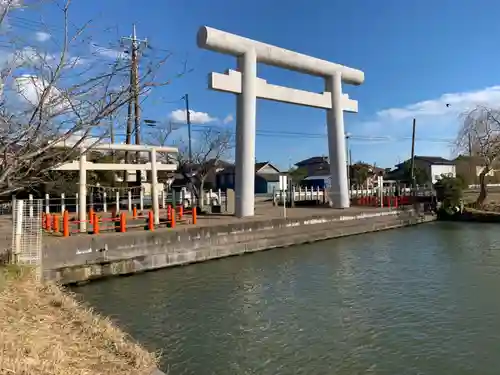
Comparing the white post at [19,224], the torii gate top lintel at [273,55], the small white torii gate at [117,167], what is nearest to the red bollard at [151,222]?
the small white torii gate at [117,167]

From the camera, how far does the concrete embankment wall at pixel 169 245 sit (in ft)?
40.8

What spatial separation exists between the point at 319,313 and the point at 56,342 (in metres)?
5.31

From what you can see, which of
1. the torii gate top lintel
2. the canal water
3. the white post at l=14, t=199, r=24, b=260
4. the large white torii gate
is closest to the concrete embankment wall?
the canal water

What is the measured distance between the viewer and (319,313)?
348 inches

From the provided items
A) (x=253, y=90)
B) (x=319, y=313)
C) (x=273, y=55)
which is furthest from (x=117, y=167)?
(x=319, y=313)

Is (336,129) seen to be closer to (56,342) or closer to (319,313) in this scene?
(319,313)

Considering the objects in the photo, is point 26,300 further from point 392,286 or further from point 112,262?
point 392,286

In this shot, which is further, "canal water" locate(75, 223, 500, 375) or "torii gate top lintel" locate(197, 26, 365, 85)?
"torii gate top lintel" locate(197, 26, 365, 85)

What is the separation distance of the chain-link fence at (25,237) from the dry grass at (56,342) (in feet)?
9.69

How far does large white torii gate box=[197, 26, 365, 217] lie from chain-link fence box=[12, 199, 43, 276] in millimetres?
9587

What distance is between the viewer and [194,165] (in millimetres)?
36844

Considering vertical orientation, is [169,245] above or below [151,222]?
below

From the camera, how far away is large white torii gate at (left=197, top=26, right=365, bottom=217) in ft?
61.1

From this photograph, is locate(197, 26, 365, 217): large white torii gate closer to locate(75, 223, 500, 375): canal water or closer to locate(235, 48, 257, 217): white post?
locate(235, 48, 257, 217): white post
